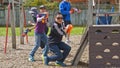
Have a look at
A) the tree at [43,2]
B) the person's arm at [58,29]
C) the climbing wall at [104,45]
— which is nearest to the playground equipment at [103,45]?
the climbing wall at [104,45]

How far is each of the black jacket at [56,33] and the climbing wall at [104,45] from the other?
27.9 inches

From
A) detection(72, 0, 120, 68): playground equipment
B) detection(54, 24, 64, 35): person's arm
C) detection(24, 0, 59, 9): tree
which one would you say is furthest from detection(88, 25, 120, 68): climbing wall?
detection(24, 0, 59, 9): tree

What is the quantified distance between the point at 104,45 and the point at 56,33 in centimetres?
121

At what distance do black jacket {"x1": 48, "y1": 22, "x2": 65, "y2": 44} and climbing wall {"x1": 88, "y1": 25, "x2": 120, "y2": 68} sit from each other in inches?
27.9

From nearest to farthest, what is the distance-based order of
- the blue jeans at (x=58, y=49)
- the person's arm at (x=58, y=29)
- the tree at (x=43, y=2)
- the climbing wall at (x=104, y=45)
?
the climbing wall at (x=104, y=45), the person's arm at (x=58, y=29), the blue jeans at (x=58, y=49), the tree at (x=43, y=2)

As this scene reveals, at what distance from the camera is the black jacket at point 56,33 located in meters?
9.64

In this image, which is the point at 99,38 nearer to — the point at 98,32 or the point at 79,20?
the point at 98,32

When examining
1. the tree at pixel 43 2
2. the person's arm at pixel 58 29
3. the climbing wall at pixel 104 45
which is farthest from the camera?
the tree at pixel 43 2

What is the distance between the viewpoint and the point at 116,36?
953 cm

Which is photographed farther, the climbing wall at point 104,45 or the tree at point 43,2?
the tree at point 43,2

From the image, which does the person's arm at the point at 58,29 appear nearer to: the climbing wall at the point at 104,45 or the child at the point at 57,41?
the child at the point at 57,41

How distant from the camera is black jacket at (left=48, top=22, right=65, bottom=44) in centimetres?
964

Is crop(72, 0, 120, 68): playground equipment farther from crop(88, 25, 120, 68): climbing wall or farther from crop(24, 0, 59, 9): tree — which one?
crop(24, 0, 59, 9): tree

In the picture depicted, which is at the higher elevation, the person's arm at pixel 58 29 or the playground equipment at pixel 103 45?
the person's arm at pixel 58 29
